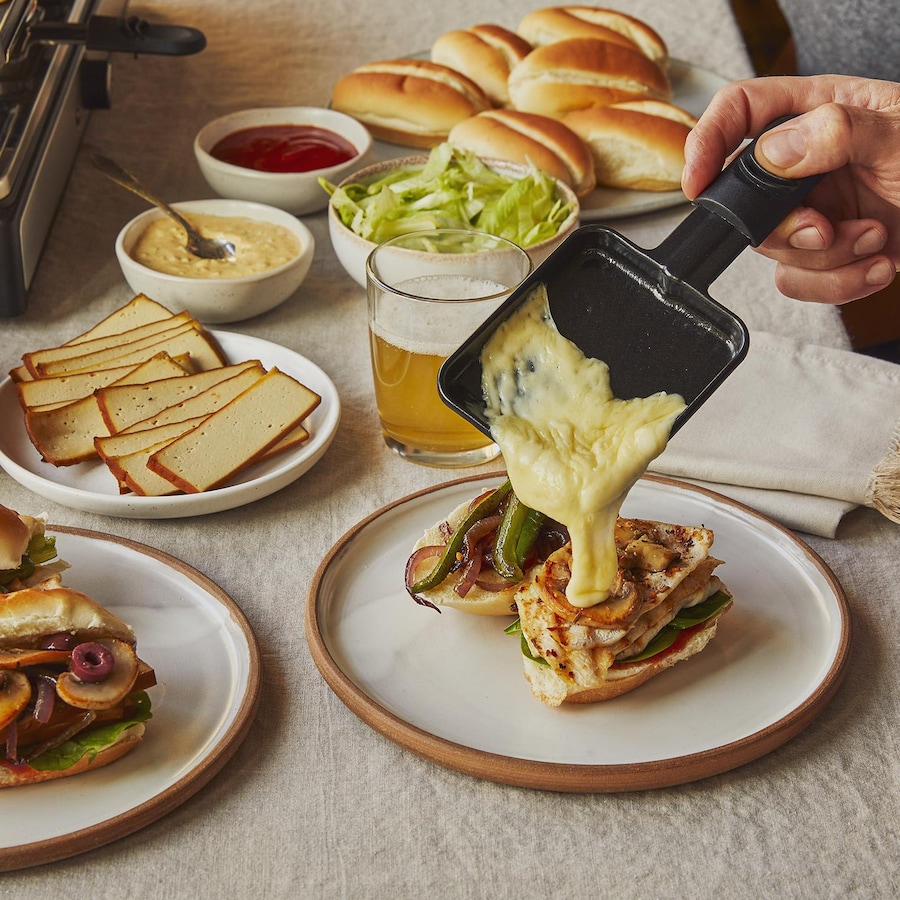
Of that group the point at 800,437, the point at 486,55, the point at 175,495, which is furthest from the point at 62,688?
the point at 486,55

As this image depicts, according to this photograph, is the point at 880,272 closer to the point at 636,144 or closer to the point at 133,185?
the point at 636,144

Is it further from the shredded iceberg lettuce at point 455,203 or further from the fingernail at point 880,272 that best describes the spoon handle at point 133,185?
the fingernail at point 880,272

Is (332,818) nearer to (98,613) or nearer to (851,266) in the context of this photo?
(98,613)

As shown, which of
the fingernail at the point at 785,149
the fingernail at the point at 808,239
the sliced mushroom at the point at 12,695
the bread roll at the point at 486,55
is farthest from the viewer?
the bread roll at the point at 486,55

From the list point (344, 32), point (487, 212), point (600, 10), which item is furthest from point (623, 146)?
point (344, 32)

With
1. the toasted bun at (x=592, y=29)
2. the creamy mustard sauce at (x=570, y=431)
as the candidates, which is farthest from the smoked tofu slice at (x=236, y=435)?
the toasted bun at (x=592, y=29)
